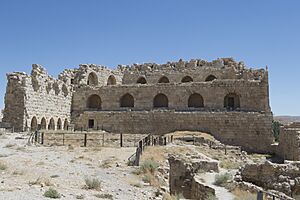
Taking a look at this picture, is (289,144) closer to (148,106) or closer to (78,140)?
(148,106)

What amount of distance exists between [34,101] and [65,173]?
17.4m

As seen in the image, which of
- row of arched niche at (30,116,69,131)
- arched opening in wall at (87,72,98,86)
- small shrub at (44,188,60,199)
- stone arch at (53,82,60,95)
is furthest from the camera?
arched opening in wall at (87,72,98,86)

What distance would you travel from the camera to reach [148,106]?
33375 mm

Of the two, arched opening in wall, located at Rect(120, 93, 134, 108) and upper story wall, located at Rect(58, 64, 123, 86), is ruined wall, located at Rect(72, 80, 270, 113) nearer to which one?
upper story wall, located at Rect(58, 64, 123, 86)

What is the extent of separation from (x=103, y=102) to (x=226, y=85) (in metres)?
12.5

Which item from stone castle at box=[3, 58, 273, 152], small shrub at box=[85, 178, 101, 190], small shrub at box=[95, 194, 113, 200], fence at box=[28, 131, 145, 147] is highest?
stone castle at box=[3, 58, 273, 152]

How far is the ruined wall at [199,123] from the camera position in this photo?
95.6ft

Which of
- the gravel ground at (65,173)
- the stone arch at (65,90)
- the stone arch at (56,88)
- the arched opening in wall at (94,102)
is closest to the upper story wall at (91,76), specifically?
the stone arch at (65,90)

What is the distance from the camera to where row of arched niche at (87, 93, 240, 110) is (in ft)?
110

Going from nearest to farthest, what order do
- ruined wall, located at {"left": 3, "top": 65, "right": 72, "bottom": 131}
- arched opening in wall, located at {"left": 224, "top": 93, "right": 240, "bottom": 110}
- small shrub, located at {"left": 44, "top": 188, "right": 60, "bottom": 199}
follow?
small shrub, located at {"left": 44, "top": 188, "right": 60, "bottom": 199} → ruined wall, located at {"left": 3, "top": 65, "right": 72, "bottom": 131} → arched opening in wall, located at {"left": 224, "top": 93, "right": 240, "bottom": 110}

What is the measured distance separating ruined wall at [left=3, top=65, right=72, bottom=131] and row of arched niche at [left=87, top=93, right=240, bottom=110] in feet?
14.7

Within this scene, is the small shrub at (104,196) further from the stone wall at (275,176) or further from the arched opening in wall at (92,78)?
the arched opening in wall at (92,78)

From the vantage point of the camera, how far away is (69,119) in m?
34.3

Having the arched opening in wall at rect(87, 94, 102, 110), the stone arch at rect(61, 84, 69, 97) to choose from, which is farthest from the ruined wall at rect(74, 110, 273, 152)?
the arched opening in wall at rect(87, 94, 102, 110)
